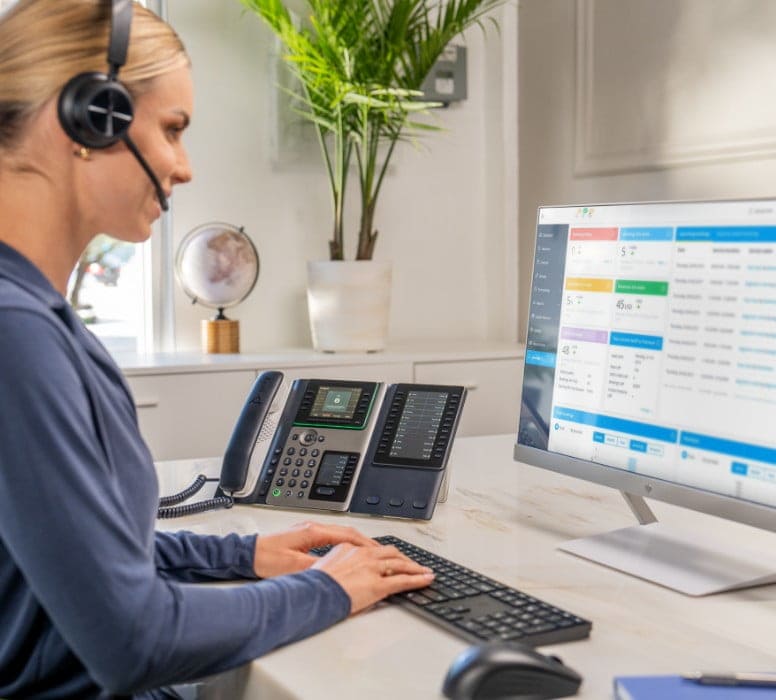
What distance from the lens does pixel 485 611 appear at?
1223 millimetres

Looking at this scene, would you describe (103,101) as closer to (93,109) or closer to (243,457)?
(93,109)

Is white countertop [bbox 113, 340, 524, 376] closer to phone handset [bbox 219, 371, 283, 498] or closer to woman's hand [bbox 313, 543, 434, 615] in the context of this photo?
phone handset [bbox 219, 371, 283, 498]

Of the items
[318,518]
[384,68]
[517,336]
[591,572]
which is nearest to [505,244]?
[517,336]

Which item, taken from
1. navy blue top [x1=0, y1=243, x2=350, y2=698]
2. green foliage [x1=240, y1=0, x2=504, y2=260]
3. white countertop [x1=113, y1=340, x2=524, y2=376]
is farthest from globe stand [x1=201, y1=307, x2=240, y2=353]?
navy blue top [x1=0, y1=243, x2=350, y2=698]

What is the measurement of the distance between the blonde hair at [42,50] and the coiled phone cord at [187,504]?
777mm

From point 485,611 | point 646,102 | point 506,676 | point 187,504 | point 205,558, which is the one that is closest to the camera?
point 506,676

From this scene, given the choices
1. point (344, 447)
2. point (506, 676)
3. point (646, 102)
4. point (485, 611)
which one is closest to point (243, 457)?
point (344, 447)

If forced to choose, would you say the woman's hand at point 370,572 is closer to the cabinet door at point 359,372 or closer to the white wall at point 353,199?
the cabinet door at point 359,372

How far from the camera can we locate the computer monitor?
1313mm

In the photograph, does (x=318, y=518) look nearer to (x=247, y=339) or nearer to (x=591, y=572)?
(x=591, y=572)

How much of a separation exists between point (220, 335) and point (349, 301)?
1.38ft

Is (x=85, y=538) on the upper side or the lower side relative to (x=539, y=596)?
upper

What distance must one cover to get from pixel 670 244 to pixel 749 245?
13 cm

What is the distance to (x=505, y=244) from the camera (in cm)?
419
